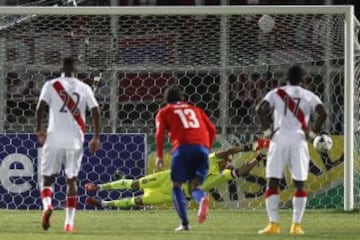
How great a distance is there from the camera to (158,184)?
1778 centimetres

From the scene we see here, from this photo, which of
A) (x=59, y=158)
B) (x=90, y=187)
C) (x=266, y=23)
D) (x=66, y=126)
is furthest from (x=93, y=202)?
(x=66, y=126)

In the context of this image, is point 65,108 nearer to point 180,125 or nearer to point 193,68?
point 180,125

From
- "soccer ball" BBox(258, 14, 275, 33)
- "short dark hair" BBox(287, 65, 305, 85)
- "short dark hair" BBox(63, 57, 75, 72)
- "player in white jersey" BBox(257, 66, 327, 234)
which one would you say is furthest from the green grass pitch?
"soccer ball" BBox(258, 14, 275, 33)

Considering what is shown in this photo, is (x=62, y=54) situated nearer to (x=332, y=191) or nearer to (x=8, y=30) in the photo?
(x=8, y=30)

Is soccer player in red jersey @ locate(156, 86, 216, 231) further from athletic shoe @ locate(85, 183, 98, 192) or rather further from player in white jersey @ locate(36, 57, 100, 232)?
athletic shoe @ locate(85, 183, 98, 192)

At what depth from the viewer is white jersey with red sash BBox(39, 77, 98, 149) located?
13000 millimetres

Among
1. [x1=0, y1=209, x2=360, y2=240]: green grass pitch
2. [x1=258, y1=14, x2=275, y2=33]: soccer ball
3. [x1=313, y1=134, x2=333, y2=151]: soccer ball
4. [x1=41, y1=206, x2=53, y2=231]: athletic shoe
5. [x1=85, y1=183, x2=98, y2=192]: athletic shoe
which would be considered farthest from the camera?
[x1=258, y1=14, x2=275, y2=33]: soccer ball

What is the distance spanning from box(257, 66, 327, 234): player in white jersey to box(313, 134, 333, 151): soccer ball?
14.0 feet

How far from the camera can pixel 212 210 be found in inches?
710

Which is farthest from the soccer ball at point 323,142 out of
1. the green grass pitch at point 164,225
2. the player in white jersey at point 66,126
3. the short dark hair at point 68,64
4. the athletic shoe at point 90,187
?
the short dark hair at point 68,64

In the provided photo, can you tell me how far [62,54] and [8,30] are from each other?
0.93m

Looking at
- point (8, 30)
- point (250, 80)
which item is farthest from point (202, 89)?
point (8, 30)

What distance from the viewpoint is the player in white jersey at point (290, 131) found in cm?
1293

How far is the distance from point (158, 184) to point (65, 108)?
4976 millimetres
